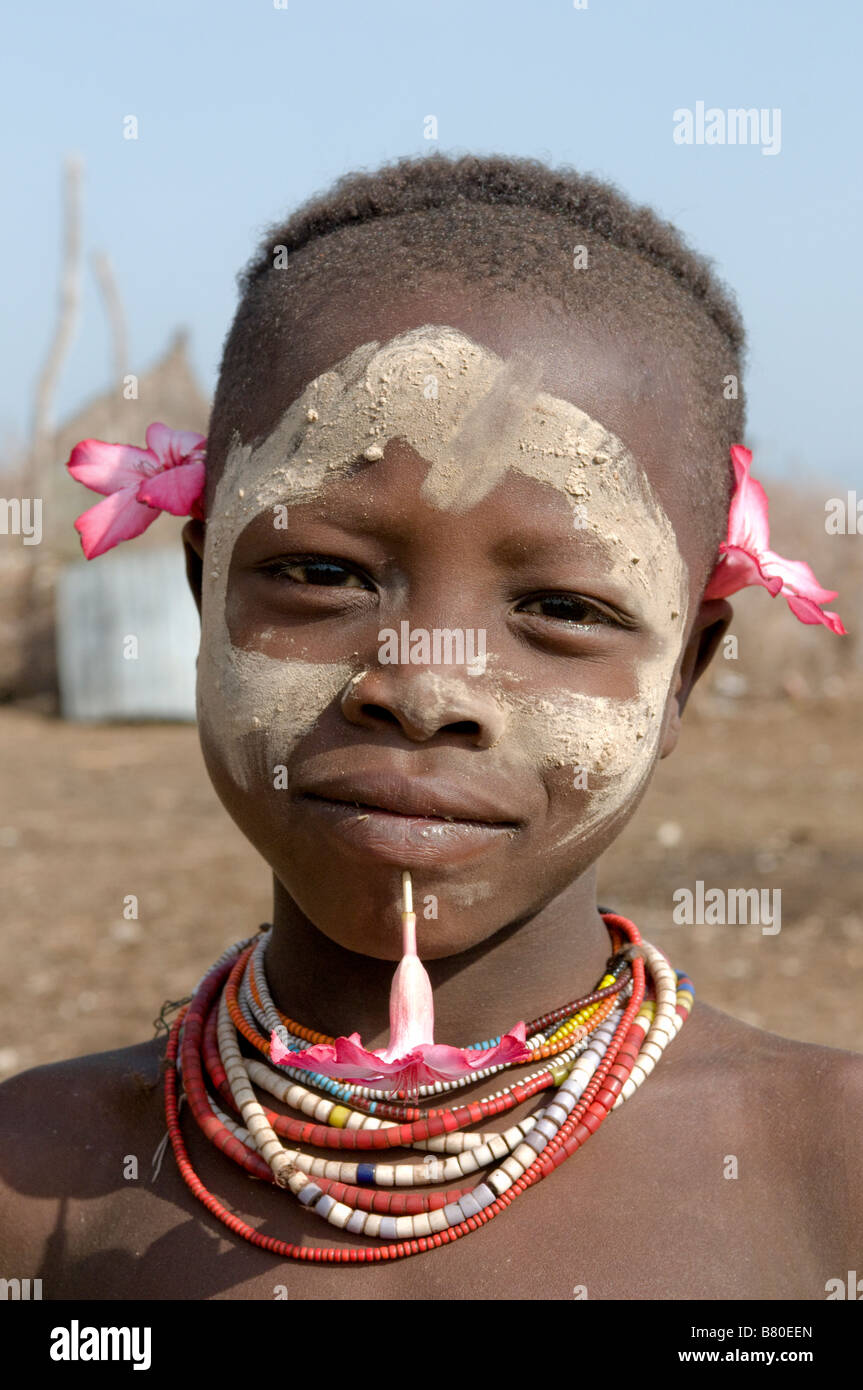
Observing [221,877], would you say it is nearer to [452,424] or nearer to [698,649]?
[698,649]

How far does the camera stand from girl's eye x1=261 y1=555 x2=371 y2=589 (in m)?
2.12

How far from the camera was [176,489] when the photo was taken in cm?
256

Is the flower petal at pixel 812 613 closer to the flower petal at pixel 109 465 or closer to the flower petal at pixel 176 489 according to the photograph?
the flower petal at pixel 176 489

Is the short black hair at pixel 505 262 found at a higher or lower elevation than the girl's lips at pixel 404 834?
higher

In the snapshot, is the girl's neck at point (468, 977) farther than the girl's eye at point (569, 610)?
Yes

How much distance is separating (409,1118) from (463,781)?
638 mm

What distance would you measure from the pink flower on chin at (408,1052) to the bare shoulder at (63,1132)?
2.15ft

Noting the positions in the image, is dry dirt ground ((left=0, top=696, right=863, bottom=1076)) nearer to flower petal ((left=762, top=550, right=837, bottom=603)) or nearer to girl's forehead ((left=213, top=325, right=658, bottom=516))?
flower petal ((left=762, top=550, right=837, bottom=603))

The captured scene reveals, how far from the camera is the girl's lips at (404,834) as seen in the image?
6.53 ft

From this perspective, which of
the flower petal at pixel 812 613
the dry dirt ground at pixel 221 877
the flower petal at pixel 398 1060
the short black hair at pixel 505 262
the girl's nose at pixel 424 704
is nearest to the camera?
the flower petal at pixel 398 1060

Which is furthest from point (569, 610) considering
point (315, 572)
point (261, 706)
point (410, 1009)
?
point (410, 1009)

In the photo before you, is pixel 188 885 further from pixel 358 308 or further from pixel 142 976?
pixel 358 308

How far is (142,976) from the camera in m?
6.60

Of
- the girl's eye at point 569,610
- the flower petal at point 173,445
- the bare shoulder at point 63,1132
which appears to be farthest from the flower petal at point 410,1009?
the flower petal at point 173,445
